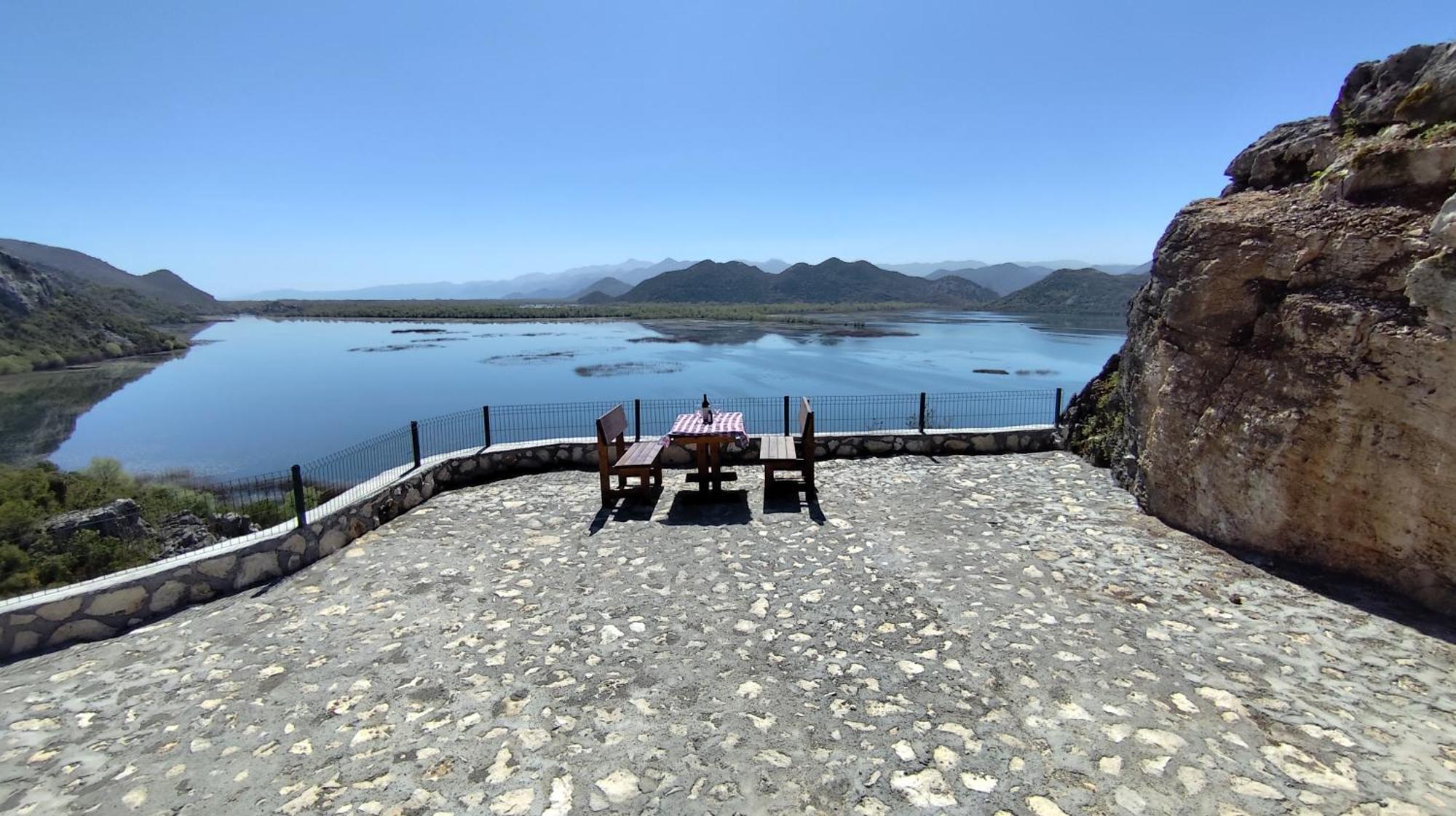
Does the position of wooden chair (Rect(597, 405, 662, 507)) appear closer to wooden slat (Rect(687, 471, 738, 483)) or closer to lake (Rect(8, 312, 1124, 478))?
wooden slat (Rect(687, 471, 738, 483))

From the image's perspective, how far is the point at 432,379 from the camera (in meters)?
44.6

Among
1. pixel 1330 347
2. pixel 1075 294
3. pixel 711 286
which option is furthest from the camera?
pixel 711 286

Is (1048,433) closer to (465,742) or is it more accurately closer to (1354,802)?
(1354,802)

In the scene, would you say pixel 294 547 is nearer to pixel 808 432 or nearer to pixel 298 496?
pixel 298 496

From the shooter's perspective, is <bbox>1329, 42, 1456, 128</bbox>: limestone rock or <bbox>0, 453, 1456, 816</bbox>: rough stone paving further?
<bbox>1329, 42, 1456, 128</bbox>: limestone rock

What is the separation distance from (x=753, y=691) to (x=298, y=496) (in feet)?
14.8

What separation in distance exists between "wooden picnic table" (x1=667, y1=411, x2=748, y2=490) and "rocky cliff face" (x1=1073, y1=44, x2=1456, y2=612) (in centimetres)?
463

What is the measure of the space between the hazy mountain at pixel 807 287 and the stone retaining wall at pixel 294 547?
155 metres

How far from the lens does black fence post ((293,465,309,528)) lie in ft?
18.9

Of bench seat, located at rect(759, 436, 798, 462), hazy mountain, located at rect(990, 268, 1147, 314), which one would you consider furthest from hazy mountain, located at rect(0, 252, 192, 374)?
hazy mountain, located at rect(990, 268, 1147, 314)

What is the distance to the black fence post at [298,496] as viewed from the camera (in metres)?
5.75

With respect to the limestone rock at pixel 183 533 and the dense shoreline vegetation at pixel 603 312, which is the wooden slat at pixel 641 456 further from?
the dense shoreline vegetation at pixel 603 312

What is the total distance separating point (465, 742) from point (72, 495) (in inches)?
780

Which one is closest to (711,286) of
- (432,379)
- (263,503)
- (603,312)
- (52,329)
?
(603,312)
